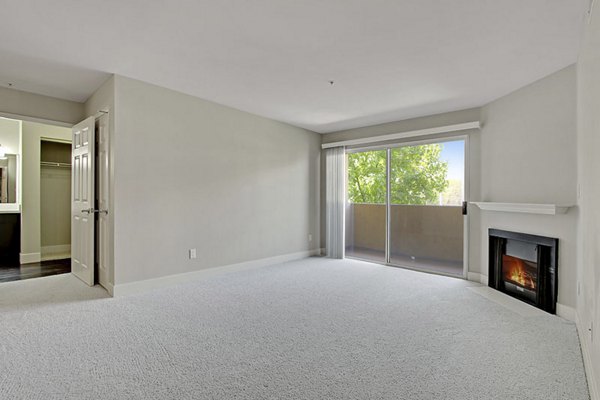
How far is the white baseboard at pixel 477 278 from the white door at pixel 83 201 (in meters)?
5.06

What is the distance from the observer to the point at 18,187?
5434mm

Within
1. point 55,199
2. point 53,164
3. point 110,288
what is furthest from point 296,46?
point 55,199

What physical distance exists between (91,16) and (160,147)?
1.75 meters

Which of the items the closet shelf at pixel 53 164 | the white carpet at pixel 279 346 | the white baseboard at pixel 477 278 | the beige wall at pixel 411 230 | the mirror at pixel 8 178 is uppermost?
the closet shelf at pixel 53 164

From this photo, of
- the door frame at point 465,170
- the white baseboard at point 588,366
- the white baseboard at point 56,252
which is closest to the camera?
the white baseboard at point 588,366

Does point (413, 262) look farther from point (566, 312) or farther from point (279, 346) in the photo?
point (279, 346)

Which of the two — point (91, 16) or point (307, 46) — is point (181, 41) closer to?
point (91, 16)

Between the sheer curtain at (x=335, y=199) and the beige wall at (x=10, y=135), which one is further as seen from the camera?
the sheer curtain at (x=335, y=199)

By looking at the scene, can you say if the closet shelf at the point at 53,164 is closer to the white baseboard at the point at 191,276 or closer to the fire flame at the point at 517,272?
the white baseboard at the point at 191,276

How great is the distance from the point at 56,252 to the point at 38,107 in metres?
3.22

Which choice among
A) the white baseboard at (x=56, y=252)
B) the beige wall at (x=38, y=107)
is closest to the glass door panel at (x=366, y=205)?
the beige wall at (x=38, y=107)

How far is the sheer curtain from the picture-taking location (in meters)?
6.00

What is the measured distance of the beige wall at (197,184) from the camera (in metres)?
3.68

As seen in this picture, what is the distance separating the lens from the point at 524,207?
136 inches
